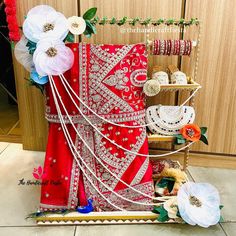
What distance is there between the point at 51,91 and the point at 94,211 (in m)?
0.63

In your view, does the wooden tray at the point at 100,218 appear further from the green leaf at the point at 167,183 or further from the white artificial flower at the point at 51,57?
the white artificial flower at the point at 51,57

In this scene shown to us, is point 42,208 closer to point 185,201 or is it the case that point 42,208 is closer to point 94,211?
point 94,211

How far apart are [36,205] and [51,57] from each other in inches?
31.6

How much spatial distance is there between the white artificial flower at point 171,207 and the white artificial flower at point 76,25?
0.92m

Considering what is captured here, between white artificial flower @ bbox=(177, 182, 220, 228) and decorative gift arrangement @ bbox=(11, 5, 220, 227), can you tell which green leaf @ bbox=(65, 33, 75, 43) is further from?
white artificial flower @ bbox=(177, 182, 220, 228)

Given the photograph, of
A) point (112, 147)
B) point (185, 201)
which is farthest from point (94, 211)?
point (185, 201)

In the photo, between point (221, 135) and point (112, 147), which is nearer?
point (112, 147)

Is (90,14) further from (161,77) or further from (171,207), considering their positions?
(171,207)

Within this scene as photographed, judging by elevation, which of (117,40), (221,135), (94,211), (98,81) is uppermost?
(117,40)

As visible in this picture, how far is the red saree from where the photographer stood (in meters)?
1.40

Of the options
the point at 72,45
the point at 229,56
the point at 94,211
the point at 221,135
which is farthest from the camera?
the point at 221,135

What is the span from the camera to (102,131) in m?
1.46

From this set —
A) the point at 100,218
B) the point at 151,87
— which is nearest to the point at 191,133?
the point at 151,87

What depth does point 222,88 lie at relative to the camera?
1.88 metres
